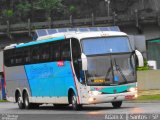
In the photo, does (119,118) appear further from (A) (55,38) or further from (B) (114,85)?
(A) (55,38)

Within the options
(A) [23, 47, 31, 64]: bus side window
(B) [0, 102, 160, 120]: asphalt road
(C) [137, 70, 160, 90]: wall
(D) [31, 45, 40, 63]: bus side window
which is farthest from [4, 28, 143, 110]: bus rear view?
(C) [137, 70, 160, 90]: wall

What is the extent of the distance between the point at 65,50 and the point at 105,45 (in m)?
1.94

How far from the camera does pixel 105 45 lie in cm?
2770

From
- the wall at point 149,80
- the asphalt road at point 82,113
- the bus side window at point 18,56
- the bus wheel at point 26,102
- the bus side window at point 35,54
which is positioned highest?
the bus side window at point 35,54

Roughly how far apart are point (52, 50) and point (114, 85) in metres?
4.24

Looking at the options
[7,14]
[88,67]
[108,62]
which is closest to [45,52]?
[88,67]

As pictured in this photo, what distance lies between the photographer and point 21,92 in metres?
34.7

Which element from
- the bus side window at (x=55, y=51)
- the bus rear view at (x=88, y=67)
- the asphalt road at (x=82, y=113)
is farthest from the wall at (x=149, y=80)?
the asphalt road at (x=82, y=113)

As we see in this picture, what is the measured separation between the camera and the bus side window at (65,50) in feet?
92.3

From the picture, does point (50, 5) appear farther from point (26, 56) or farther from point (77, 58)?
point (77, 58)

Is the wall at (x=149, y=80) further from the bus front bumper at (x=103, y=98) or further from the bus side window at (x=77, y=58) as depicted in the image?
the bus front bumper at (x=103, y=98)

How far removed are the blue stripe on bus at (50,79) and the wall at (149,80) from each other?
20489 mm

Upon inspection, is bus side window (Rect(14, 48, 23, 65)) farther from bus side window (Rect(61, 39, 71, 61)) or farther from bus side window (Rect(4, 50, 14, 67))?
bus side window (Rect(61, 39, 71, 61))

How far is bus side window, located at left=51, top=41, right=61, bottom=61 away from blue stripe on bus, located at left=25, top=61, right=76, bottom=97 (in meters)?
0.29
